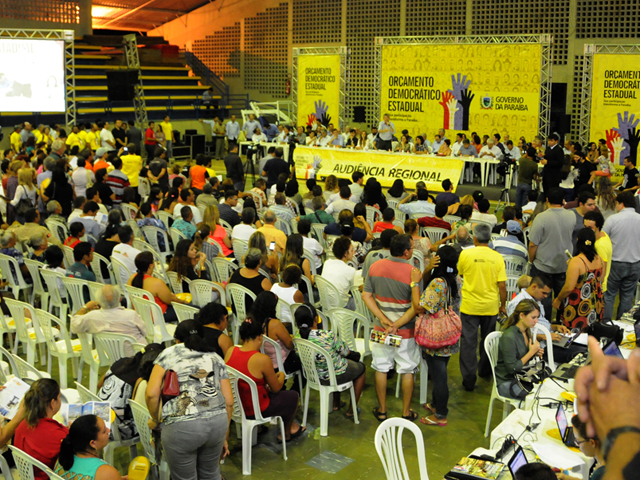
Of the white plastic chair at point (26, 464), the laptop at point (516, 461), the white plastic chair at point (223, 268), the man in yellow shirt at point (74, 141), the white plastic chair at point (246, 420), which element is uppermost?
the man in yellow shirt at point (74, 141)

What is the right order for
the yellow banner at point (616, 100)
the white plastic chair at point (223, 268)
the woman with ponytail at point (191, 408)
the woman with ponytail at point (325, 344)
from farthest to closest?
the yellow banner at point (616, 100) < the white plastic chair at point (223, 268) < the woman with ponytail at point (325, 344) < the woman with ponytail at point (191, 408)

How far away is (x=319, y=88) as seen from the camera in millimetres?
22234

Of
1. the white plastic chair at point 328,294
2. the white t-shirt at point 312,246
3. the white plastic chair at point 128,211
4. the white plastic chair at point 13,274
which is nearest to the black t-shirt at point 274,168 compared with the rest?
the white plastic chair at point 128,211

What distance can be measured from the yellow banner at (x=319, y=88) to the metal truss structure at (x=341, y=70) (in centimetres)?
15

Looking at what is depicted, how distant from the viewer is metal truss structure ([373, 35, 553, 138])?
17250 mm

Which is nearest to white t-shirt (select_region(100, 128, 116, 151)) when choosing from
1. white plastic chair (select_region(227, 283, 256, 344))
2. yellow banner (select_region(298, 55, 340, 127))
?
yellow banner (select_region(298, 55, 340, 127))

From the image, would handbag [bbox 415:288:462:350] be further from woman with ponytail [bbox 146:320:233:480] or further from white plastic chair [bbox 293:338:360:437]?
Result: woman with ponytail [bbox 146:320:233:480]

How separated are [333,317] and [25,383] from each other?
2410 millimetres

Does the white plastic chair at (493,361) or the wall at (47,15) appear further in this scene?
the wall at (47,15)

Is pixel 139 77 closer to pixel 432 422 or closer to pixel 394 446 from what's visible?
pixel 432 422

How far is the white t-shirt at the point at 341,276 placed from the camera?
6.30 meters

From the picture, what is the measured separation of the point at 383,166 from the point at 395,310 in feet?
36.6

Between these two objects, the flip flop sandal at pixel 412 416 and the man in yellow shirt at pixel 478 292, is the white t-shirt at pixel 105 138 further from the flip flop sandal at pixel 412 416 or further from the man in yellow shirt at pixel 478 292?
the flip flop sandal at pixel 412 416

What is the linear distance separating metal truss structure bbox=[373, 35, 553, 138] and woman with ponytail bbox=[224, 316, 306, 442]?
14554 mm
